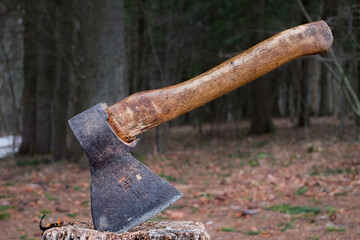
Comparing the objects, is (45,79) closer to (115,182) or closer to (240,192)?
(240,192)

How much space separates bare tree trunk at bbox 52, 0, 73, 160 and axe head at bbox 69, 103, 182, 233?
864 cm

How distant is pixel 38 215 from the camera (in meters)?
5.23

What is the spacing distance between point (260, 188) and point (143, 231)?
4.80 m

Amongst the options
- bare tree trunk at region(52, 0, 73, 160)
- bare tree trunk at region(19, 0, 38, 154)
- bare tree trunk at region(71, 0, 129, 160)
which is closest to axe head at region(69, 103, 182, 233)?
bare tree trunk at region(71, 0, 129, 160)

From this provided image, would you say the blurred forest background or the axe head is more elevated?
the blurred forest background

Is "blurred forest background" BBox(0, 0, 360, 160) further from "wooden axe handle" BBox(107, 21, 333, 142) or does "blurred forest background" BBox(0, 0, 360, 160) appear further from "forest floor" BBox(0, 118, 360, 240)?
"wooden axe handle" BBox(107, 21, 333, 142)

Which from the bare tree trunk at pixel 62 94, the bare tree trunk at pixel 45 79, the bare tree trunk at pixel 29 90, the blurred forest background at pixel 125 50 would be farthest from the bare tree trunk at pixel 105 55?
the bare tree trunk at pixel 29 90

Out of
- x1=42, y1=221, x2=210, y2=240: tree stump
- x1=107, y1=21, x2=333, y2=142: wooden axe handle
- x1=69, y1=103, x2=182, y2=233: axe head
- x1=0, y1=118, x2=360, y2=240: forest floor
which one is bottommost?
x1=0, y1=118, x2=360, y2=240: forest floor

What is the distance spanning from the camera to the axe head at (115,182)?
97.2 inches

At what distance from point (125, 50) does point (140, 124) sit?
745cm

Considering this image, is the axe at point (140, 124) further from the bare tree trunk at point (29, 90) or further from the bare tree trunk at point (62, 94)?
the bare tree trunk at point (29, 90)

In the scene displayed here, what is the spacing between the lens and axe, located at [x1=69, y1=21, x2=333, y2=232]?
249 centimetres

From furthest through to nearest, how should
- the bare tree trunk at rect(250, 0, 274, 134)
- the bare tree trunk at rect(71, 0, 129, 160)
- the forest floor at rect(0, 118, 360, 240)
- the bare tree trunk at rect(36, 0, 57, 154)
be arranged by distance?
the bare tree trunk at rect(250, 0, 274, 134) < the bare tree trunk at rect(36, 0, 57, 154) < the bare tree trunk at rect(71, 0, 129, 160) < the forest floor at rect(0, 118, 360, 240)

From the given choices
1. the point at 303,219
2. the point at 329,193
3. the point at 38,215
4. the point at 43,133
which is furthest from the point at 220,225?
the point at 43,133
